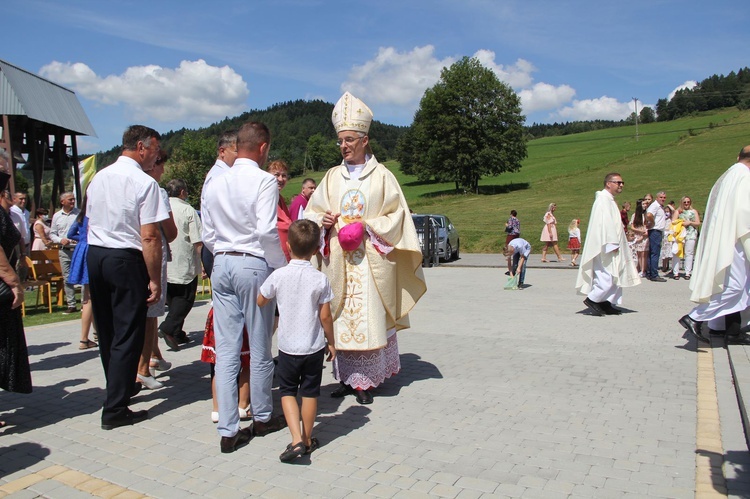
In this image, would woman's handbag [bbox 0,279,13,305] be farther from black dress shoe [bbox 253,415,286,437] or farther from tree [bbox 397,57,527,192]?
tree [bbox 397,57,527,192]

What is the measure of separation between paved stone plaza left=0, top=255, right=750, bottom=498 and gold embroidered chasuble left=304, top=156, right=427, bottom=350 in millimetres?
654

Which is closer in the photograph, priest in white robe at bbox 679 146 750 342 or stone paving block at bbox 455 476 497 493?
stone paving block at bbox 455 476 497 493

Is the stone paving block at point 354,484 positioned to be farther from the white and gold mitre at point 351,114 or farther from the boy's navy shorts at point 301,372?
the white and gold mitre at point 351,114

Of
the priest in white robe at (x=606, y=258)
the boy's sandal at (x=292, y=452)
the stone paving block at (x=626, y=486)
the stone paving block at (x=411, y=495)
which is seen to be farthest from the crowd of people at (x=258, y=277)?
the priest in white robe at (x=606, y=258)

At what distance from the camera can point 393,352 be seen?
19.1 ft

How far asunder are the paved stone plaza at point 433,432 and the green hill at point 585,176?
20.9 metres

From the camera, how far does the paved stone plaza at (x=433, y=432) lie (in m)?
3.72

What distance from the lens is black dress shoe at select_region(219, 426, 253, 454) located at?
425 cm

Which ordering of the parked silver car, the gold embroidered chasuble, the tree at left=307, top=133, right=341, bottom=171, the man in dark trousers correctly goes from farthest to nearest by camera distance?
the tree at left=307, top=133, right=341, bottom=171
the parked silver car
the gold embroidered chasuble
the man in dark trousers

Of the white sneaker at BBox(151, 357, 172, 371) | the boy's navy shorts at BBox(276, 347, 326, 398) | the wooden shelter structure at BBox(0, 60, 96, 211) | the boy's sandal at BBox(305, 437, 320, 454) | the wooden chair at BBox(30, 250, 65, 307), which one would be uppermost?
the wooden shelter structure at BBox(0, 60, 96, 211)

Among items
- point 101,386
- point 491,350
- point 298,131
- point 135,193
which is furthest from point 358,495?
point 298,131

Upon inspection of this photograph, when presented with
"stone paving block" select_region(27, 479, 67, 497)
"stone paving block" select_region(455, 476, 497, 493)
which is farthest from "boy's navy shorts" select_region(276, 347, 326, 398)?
"stone paving block" select_region(27, 479, 67, 497)

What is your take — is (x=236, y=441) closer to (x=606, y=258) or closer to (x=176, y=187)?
(x=176, y=187)

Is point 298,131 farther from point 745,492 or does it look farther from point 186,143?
point 745,492
